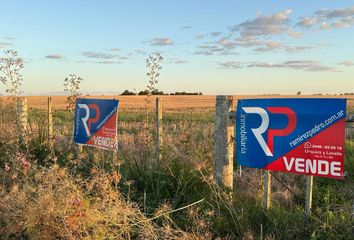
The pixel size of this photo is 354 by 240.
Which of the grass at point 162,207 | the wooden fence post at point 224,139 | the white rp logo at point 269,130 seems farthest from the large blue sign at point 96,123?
the white rp logo at point 269,130

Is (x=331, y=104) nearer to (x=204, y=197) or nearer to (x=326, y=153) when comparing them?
(x=326, y=153)

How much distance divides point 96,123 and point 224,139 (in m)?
2.73

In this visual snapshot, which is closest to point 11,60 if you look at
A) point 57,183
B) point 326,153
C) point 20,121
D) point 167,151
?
point 20,121

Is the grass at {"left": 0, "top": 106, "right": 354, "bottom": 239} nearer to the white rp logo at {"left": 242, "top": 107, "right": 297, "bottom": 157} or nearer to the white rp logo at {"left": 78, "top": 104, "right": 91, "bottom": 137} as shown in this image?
the white rp logo at {"left": 242, "top": 107, "right": 297, "bottom": 157}

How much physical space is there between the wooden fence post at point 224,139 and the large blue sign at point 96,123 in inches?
78.3

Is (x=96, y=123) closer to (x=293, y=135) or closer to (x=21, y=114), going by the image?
(x=21, y=114)

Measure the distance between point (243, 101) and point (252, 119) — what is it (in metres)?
0.28

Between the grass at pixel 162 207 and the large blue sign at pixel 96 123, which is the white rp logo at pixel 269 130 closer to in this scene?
the grass at pixel 162 207

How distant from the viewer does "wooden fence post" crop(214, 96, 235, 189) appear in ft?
18.5

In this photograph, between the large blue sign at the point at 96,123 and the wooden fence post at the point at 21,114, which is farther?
the wooden fence post at the point at 21,114

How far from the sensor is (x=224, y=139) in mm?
5672

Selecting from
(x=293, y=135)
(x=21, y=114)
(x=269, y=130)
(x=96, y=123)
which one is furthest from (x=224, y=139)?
(x=21, y=114)

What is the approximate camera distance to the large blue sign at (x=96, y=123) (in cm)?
708

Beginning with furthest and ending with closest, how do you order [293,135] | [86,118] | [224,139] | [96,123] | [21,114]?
[21,114] < [86,118] < [96,123] < [224,139] < [293,135]
